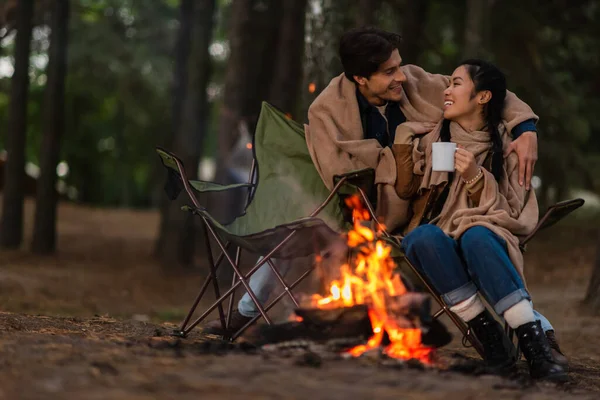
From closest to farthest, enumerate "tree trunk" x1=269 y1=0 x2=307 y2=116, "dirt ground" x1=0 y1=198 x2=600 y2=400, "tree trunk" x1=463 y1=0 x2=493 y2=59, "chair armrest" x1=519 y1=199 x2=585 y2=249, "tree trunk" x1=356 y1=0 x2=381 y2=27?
1. "dirt ground" x1=0 y1=198 x2=600 y2=400
2. "chair armrest" x1=519 y1=199 x2=585 y2=249
3. "tree trunk" x1=356 y1=0 x2=381 y2=27
4. "tree trunk" x1=463 y1=0 x2=493 y2=59
5. "tree trunk" x1=269 y1=0 x2=307 y2=116

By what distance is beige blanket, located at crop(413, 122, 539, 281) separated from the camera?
410 cm

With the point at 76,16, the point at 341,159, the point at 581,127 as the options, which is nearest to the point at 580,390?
the point at 341,159

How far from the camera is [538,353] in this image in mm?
3955

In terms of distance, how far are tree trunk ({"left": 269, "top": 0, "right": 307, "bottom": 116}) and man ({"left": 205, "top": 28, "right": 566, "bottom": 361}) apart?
649 centimetres

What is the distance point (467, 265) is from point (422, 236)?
0.73 ft

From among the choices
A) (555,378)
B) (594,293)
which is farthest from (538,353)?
(594,293)

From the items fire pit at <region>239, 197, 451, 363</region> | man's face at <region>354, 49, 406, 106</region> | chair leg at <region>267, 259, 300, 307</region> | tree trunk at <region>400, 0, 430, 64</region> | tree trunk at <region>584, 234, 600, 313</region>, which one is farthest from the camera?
tree trunk at <region>400, 0, 430, 64</region>

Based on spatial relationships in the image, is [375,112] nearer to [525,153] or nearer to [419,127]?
[419,127]

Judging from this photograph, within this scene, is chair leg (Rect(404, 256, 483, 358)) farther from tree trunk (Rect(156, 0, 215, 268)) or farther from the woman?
tree trunk (Rect(156, 0, 215, 268))

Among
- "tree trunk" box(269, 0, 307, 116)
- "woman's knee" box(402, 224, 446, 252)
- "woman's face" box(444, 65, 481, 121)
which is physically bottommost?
"woman's knee" box(402, 224, 446, 252)

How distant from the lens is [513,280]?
13.1 feet

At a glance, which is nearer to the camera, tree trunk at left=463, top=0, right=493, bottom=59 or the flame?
the flame

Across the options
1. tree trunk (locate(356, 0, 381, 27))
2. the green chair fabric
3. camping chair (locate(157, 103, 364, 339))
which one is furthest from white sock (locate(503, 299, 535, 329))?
tree trunk (locate(356, 0, 381, 27))

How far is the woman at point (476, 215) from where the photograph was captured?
3.98 metres
